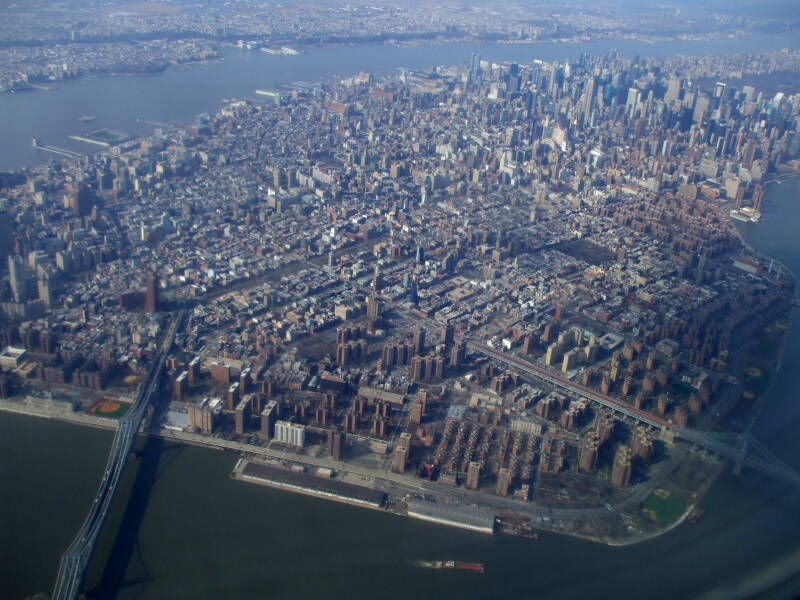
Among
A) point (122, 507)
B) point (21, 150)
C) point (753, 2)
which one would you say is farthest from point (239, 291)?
point (753, 2)

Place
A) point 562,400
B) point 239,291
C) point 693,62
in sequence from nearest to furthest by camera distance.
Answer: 1. point 562,400
2. point 239,291
3. point 693,62

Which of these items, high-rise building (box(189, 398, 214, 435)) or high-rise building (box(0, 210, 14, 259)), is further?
high-rise building (box(0, 210, 14, 259))

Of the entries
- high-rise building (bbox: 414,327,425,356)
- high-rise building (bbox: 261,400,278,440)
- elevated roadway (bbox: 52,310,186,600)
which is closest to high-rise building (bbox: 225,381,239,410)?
high-rise building (bbox: 261,400,278,440)

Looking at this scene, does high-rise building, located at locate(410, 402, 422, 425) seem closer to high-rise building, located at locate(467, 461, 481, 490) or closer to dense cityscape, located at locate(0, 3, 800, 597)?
dense cityscape, located at locate(0, 3, 800, 597)

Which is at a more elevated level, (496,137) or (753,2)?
(753,2)

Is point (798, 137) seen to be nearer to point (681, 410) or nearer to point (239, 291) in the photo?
point (681, 410)

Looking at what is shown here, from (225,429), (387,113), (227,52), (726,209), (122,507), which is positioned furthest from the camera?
(227,52)

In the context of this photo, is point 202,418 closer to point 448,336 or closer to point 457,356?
point 457,356
